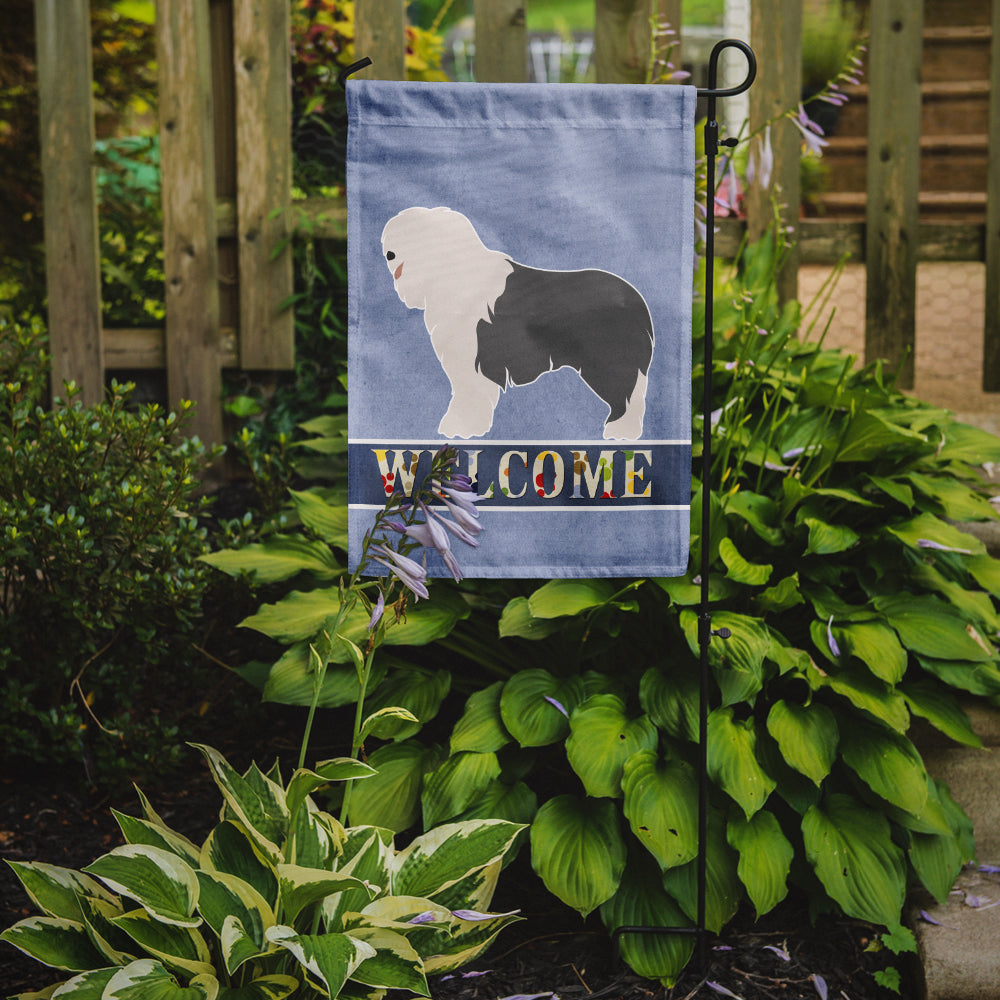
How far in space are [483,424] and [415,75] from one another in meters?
2.33

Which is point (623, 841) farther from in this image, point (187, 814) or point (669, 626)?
point (187, 814)

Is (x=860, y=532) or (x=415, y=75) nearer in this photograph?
(x=860, y=532)

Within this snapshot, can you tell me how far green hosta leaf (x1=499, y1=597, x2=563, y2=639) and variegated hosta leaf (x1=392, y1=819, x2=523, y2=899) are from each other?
388mm

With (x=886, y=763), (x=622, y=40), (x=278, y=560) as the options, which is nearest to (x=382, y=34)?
(x=622, y=40)

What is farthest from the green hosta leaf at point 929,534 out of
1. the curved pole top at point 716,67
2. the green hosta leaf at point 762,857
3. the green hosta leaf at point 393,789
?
the green hosta leaf at point 393,789

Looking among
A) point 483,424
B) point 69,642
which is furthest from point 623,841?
point 69,642

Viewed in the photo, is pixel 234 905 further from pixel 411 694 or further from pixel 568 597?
pixel 568 597

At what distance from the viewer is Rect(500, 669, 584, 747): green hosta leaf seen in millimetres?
1977

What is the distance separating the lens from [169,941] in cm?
155

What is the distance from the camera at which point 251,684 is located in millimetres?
2430

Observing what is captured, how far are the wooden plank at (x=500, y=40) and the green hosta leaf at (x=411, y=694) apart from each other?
189 cm

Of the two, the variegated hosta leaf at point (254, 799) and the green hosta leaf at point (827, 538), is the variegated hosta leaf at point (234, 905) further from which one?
the green hosta leaf at point (827, 538)

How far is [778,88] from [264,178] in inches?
65.1

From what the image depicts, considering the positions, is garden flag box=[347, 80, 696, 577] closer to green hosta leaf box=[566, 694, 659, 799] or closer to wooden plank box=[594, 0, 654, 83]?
green hosta leaf box=[566, 694, 659, 799]
